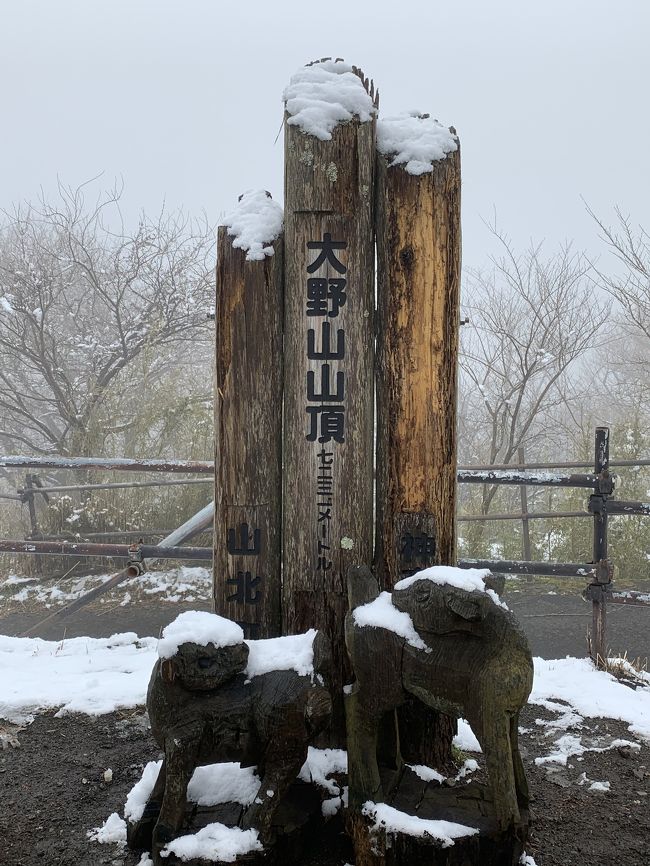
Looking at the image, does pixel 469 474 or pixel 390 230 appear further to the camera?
pixel 469 474

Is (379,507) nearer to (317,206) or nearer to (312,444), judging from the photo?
(312,444)

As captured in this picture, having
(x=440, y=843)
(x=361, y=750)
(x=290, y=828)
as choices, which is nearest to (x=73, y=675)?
(x=290, y=828)

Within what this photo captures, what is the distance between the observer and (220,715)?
6.91ft

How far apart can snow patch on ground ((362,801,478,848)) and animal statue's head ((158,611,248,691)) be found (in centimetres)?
65

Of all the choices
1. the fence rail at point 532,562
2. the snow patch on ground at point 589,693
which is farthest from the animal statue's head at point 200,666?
the fence rail at point 532,562

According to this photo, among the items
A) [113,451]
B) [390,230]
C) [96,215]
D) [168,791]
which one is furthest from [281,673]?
[96,215]

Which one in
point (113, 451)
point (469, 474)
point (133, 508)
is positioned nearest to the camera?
point (469, 474)

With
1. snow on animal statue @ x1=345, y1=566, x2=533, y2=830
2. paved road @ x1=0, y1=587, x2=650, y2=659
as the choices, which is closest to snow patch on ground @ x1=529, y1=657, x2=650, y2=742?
paved road @ x1=0, y1=587, x2=650, y2=659

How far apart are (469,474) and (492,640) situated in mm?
2597

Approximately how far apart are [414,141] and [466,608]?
189 centimetres

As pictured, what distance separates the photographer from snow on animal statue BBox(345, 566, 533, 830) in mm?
2010

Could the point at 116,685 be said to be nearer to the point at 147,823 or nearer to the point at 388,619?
the point at 147,823

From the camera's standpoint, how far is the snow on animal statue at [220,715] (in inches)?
81.8

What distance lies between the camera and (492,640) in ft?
6.81
